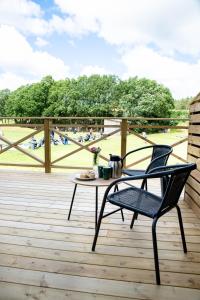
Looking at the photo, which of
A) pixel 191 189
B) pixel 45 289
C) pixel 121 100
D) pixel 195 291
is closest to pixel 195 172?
pixel 191 189

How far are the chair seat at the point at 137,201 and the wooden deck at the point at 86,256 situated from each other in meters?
0.38

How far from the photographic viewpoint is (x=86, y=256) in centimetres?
191

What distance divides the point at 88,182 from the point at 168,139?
5001 mm

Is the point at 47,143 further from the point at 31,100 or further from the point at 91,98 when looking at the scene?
the point at 31,100

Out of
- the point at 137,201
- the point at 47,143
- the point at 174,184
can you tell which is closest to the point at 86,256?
the point at 137,201

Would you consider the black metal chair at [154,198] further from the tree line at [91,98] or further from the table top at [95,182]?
the tree line at [91,98]

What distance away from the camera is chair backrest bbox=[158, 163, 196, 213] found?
1.60 metres

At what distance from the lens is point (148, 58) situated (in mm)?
27234

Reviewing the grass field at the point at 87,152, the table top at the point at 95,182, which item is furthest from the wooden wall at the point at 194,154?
the grass field at the point at 87,152

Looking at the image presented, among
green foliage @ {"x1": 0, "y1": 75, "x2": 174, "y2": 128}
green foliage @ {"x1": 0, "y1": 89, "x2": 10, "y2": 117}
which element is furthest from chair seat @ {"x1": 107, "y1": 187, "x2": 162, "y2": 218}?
green foliage @ {"x1": 0, "y1": 89, "x2": 10, "y2": 117}

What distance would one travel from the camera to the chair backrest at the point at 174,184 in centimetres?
160

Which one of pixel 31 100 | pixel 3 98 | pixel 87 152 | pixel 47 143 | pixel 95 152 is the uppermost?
pixel 3 98

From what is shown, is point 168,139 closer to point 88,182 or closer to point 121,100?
point 88,182

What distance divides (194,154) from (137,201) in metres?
1.30
